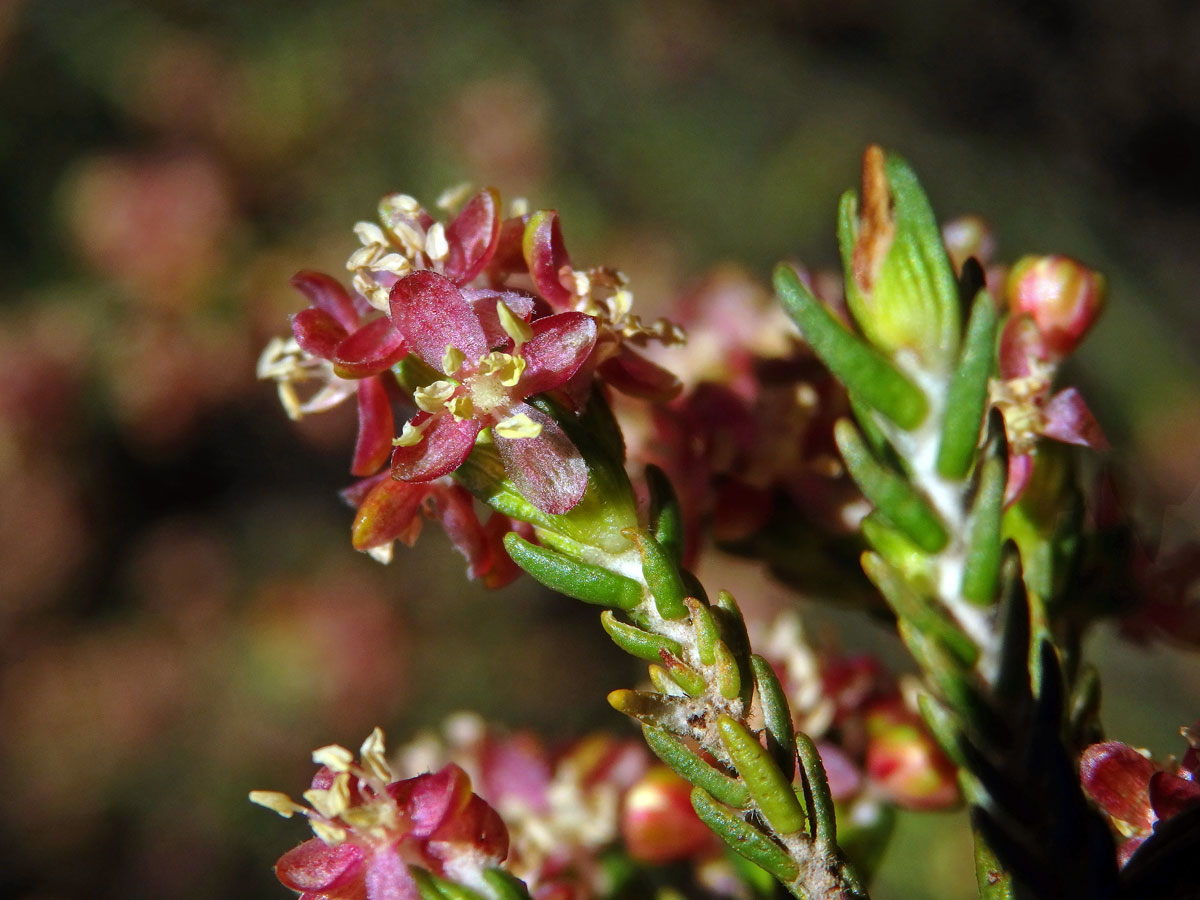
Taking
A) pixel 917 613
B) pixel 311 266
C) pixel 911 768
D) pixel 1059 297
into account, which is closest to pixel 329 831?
pixel 917 613

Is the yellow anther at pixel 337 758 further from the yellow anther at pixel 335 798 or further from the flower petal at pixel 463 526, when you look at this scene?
the flower petal at pixel 463 526

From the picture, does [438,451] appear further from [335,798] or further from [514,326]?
[335,798]

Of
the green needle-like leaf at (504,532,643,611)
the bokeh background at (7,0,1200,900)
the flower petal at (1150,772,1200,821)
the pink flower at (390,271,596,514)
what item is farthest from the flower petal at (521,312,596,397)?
the bokeh background at (7,0,1200,900)

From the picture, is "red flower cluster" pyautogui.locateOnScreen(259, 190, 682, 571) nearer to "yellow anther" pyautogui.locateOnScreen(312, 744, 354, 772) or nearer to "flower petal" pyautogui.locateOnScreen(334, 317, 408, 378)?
"flower petal" pyautogui.locateOnScreen(334, 317, 408, 378)

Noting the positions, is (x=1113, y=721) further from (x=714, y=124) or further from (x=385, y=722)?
(x=714, y=124)

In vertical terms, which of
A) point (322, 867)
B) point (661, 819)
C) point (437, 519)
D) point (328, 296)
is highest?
point (328, 296)

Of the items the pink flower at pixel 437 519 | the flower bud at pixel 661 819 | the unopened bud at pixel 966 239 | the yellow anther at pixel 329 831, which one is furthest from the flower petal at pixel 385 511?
the unopened bud at pixel 966 239
